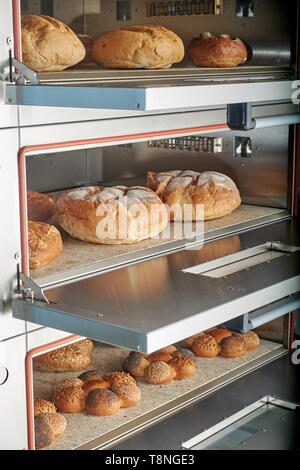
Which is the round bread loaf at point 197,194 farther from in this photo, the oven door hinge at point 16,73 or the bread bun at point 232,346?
the oven door hinge at point 16,73

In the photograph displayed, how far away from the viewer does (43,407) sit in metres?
1.63

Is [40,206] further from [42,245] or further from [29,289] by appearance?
[29,289]

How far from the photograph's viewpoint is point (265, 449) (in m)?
1.82

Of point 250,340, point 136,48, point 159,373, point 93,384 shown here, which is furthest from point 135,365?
point 136,48

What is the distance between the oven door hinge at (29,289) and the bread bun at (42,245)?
19 centimetres

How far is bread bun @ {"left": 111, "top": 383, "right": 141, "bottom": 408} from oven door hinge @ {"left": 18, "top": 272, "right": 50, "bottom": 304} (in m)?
0.49

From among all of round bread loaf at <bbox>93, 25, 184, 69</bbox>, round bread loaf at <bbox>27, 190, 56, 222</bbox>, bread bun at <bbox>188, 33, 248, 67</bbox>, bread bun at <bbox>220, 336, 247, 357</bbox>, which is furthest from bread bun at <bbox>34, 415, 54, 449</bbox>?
bread bun at <bbox>188, 33, 248, 67</bbox>

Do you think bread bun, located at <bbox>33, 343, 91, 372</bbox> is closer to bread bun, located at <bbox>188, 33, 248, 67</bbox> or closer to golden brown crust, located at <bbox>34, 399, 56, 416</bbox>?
golden brown crust, located at <bbox>34, 399, 56, 416</bbox>

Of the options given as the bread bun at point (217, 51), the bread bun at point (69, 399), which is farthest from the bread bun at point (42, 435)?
the bread bun at point (217, 51)

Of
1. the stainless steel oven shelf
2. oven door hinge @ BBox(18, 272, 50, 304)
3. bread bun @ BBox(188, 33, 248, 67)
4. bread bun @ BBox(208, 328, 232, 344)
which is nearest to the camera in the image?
the stainless steel oven shelf

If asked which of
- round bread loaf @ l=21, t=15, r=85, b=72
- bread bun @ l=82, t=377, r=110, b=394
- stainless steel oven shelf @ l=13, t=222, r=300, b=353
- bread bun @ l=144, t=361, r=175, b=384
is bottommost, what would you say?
bread bun @ l=144, t=361, r=175, b=384

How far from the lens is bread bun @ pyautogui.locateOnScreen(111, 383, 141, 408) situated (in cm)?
173

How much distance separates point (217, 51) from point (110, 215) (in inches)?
24.0
